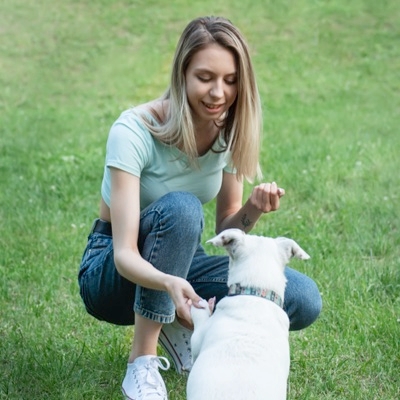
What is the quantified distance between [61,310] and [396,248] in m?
2.05

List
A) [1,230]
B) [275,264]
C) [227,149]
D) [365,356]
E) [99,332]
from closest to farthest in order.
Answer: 1. [275,264]
2. [227,149]
3. [365,356]
4. [99,332]
5. [1,230]

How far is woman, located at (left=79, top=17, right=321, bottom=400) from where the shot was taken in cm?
305

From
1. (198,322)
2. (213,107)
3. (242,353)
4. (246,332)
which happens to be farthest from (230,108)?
(242,353)

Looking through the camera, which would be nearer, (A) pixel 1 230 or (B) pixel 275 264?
(B) pixel 275 264

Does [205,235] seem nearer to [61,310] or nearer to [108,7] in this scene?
[61,310]

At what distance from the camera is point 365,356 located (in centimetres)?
363

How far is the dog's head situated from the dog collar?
0.05 ft

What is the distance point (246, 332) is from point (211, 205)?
327 cm

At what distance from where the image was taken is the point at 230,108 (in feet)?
10.9

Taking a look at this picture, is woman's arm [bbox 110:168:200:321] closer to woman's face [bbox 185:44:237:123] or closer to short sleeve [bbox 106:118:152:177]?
short sleeve [bbox 106:118:152:177]

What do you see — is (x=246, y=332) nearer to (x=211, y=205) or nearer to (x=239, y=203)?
(x=239, y=203)

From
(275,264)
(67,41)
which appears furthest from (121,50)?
(275,264)

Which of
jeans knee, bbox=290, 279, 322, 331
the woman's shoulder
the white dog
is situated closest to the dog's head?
the white dog

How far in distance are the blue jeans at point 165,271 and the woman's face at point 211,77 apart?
1.19ft
